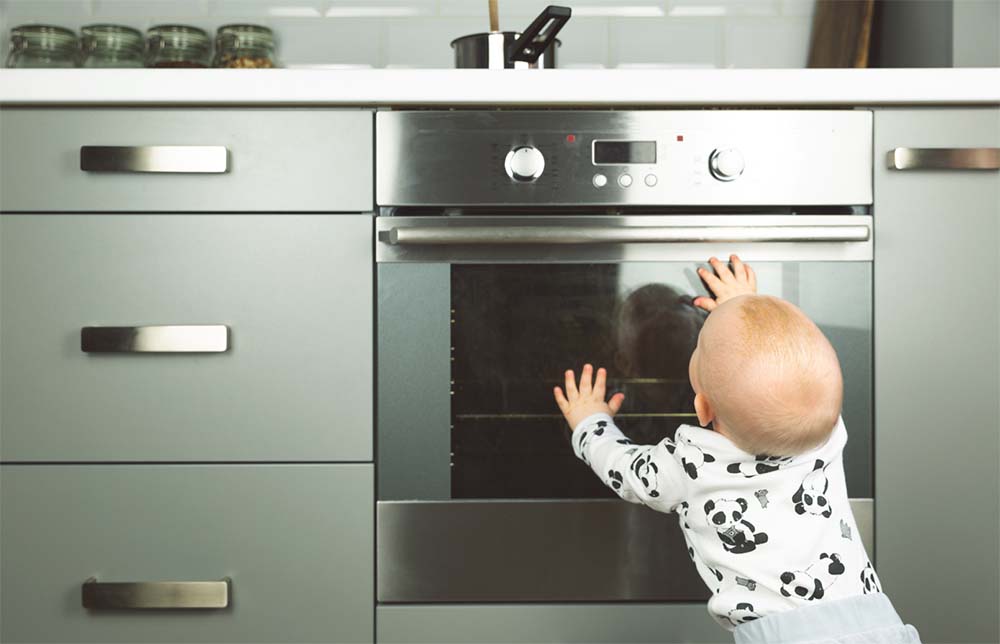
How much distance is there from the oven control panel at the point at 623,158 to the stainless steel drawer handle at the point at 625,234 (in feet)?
0.14

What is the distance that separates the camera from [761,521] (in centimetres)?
98

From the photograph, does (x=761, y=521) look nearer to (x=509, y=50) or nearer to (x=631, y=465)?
(x=631, y=465)

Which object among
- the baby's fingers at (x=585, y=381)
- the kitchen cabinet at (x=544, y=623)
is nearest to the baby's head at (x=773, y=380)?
the baby's fingers at (x=585, y=381)

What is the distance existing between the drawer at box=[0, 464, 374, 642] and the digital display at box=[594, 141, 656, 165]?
535 mm

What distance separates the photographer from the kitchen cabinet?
1.17 meters

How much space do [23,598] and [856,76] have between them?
4.38 ft

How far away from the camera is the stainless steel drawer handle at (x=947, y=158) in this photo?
1159 millimetres

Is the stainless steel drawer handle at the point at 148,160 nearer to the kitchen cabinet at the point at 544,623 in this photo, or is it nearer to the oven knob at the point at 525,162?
the oven knob at the point at 525,162

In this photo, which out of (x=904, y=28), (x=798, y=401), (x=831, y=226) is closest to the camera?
(x=798, y=401)

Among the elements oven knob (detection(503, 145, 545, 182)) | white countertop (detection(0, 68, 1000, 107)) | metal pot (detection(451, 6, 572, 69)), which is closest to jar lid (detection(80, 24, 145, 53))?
white countertop (detection(0, 68, 1000, 107))

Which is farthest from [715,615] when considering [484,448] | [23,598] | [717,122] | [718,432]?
[23,598]

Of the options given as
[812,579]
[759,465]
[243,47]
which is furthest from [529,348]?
[243,47]

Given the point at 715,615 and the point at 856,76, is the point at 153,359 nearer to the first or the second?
the point at 715,615

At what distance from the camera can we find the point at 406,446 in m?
1.17
